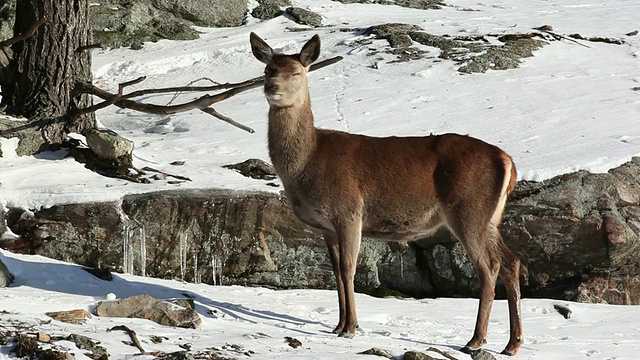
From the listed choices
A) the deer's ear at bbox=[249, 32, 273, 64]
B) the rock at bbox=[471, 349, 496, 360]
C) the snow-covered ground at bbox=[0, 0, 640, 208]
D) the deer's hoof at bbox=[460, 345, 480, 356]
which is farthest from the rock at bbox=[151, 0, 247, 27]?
the rock at bbox=[471, 349, 496, 360]

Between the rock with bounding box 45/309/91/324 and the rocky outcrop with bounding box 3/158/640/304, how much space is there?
2637mm

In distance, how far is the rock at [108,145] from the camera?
36.5 feet

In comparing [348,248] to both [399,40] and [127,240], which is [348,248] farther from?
[399,40]

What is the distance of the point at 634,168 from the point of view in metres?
11.1

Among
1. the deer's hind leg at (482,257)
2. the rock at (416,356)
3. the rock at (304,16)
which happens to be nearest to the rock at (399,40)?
the rock at (304,16)

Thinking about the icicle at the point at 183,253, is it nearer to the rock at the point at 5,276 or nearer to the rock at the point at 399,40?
the rock at the point at 5,276

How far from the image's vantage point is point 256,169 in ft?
36.9

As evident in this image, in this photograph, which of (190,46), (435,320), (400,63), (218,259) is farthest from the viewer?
(190,46)

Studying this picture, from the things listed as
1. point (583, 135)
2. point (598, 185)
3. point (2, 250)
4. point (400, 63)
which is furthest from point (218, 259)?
point (400, 63)

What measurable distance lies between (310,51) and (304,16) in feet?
36.5

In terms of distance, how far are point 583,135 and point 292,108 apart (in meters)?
5.47

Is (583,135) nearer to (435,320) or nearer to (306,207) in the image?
(435,320)

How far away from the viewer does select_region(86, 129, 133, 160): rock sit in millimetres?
11125

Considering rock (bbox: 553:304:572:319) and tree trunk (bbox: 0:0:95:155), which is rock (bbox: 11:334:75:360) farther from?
tree trunk (bbox: 0:0:95:155)
